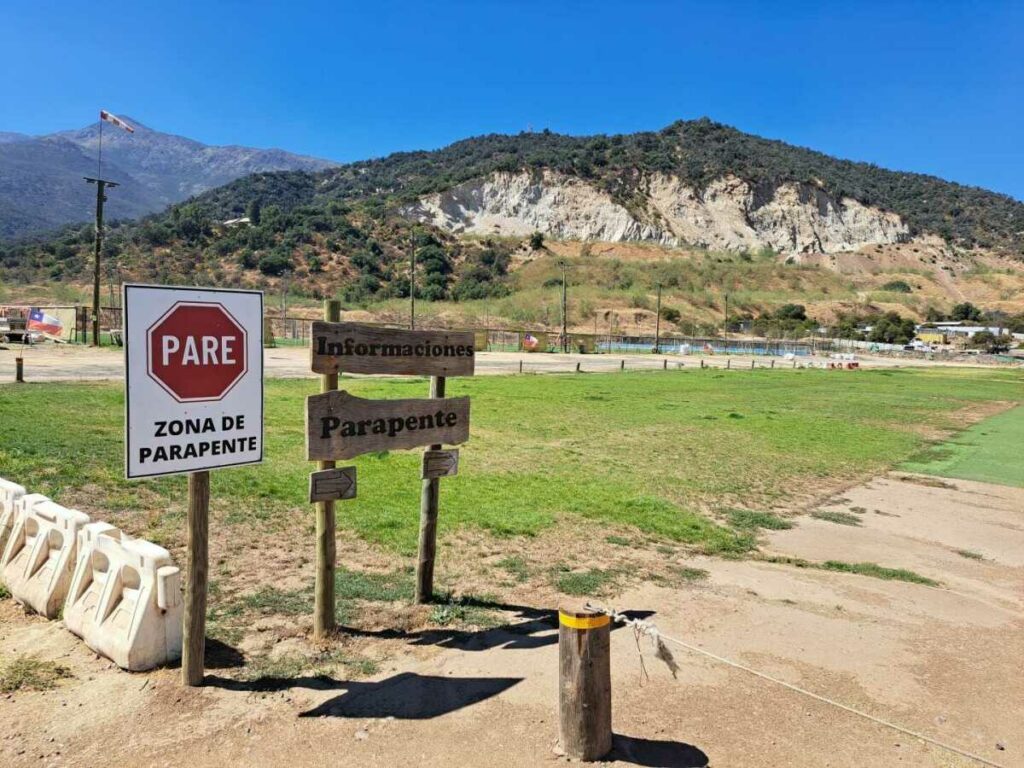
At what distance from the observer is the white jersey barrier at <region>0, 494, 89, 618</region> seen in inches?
185

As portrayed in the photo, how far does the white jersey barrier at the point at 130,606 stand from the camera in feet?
13.4

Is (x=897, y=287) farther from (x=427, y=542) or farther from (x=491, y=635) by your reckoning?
(x=491, y=635)

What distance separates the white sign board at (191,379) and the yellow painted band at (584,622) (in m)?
2.09

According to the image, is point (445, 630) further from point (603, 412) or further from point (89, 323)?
point (89, 323)

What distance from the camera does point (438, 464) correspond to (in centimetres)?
539

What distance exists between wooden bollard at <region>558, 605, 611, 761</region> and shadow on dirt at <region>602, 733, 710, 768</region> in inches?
4.0

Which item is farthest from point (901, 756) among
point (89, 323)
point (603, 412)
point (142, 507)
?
point (89, 323)

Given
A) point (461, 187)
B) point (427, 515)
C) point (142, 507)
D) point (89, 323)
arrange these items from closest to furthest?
1. point (427, 515)
2. point (142, 507)
3. point (89, 323)
4. point (461, 187)

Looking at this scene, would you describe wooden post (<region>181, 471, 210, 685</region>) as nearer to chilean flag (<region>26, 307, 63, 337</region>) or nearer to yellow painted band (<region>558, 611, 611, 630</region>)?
yellow painted band (<region>558, 611, 611, 630</region>)

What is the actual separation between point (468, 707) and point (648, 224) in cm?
12875

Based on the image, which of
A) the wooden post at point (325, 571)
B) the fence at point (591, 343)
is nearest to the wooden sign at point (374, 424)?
the wooden post at point (325, 571)

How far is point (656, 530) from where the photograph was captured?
7.82 m

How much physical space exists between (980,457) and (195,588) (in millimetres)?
16069

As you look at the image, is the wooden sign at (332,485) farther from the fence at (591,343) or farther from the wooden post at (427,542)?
the fence at (591,343)
